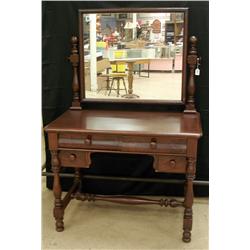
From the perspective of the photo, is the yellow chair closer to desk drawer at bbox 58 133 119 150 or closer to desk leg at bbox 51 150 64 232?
desk drawer at bbox 58 133 119 150

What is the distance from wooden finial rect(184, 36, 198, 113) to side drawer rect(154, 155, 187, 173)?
1.60 feet

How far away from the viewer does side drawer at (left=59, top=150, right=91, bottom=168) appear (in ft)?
6.59

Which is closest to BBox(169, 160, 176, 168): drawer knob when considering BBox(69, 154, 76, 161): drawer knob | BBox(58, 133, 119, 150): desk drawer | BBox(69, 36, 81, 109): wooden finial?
BBox(58, 133, 119, 150): desk drawer

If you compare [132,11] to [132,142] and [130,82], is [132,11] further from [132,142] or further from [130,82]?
[132,142]

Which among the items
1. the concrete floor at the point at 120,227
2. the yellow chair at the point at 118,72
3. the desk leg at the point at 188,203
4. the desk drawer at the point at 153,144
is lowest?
the concrete floor at the point at 120,227

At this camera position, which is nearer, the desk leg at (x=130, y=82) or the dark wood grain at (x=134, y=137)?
the dark wood grain at (x=134, y=137)

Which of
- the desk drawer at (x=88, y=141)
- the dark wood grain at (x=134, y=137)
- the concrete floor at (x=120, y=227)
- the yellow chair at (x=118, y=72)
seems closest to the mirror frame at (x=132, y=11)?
the dark wood grain at (x=134, y=137)

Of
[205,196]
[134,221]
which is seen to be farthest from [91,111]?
[205,196]

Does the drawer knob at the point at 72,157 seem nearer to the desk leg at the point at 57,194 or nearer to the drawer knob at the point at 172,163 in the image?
the desk leg at the point at 57,194

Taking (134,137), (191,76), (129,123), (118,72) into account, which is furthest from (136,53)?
(134,137)

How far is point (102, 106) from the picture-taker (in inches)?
95.8

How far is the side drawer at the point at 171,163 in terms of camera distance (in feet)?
6.28

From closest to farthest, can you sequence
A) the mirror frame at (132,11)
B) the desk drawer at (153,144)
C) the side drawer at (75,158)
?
the desk drawer at (153,144)
the side drawer at (75,158)
the mirror frame at (132,11)
